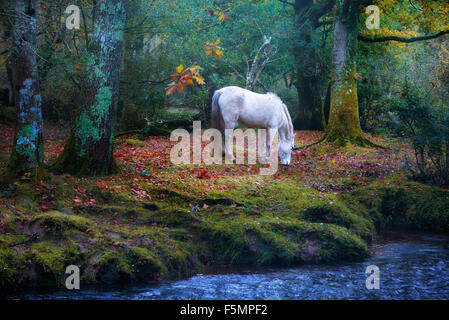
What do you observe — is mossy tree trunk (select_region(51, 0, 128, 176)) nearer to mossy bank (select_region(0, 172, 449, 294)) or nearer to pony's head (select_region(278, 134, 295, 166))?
mossy bank (select_region(0, 172, 449, 294))

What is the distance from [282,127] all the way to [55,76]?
9.38 m

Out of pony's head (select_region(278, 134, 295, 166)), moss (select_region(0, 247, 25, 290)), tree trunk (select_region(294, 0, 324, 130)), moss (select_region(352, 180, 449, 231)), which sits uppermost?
tree trunk (select_region(294, 0, 324, 130))

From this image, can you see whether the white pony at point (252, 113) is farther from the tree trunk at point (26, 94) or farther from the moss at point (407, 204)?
the tree trunk at point (26, 94)

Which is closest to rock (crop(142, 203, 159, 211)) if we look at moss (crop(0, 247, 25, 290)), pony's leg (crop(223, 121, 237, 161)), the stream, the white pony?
the stream

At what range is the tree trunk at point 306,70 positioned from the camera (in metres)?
19.9

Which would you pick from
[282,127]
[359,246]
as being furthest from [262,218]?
[282,127]

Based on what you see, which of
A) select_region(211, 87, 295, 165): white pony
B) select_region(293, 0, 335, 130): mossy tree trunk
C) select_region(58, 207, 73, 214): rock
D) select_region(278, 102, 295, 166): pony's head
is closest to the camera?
select_region(58, 207, 73, 214): rock

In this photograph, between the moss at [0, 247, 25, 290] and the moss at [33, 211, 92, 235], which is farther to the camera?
the moss at [33, 211, 92, 235]

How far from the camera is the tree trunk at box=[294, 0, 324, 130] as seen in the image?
19.9 m

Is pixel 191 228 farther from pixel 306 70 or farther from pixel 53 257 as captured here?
pixel 306 70

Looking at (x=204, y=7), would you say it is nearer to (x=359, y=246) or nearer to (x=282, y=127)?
(x=282, y=127)

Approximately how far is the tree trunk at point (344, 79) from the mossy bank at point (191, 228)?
5304 mm

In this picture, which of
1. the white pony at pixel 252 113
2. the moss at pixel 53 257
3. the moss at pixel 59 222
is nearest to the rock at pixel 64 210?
the moss at pixel 59 222

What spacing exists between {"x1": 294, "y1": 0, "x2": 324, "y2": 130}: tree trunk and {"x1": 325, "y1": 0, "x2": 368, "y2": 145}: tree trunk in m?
4.96
